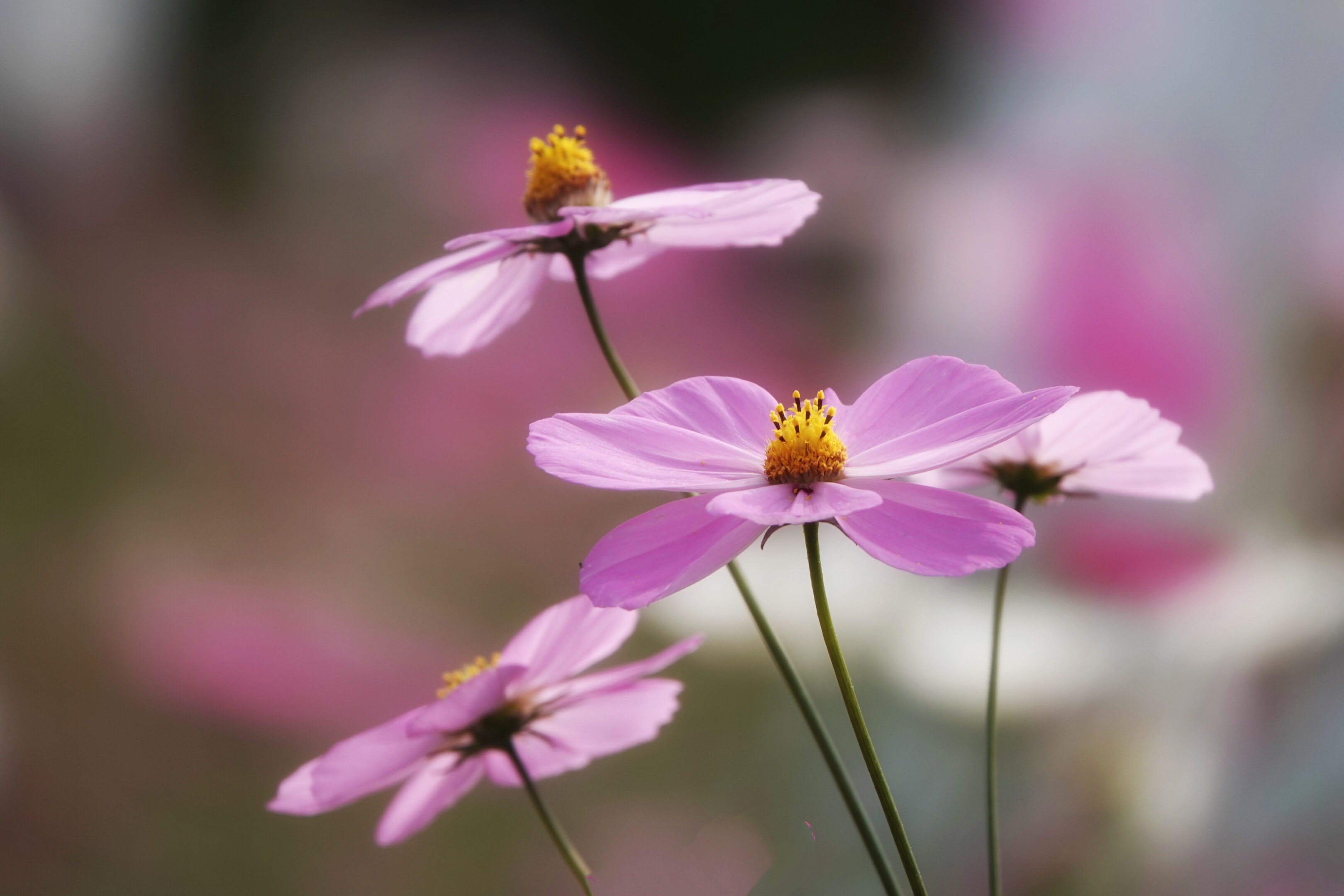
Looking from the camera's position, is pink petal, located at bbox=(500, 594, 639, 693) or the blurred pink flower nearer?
pink petal, located at bbox=(500, 594, 639, 693)

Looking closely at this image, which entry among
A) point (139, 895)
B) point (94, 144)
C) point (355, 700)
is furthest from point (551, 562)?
point (94, 144)

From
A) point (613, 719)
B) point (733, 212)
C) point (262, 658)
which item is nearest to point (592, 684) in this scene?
point (613, 719)

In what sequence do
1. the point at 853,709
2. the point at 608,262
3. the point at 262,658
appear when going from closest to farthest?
the point at 853,709, the point at 608,262, the point at 262,658

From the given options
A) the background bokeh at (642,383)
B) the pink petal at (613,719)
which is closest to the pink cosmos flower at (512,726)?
the pink petal at (613,719)

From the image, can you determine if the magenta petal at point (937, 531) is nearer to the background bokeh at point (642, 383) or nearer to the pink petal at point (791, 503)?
the pink petal at point (791, 503)

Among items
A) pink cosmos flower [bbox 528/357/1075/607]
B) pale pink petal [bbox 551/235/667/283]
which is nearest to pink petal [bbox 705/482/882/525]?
pink cosmos flower [bbox 528/357/1075/607]

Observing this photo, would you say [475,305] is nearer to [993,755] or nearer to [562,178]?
[562,178]

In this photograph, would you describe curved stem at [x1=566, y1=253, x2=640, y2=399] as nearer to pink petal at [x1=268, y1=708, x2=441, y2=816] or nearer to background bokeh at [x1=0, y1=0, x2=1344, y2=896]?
pink petal at [x1=268, y1=708, x2=441, y2=816]
